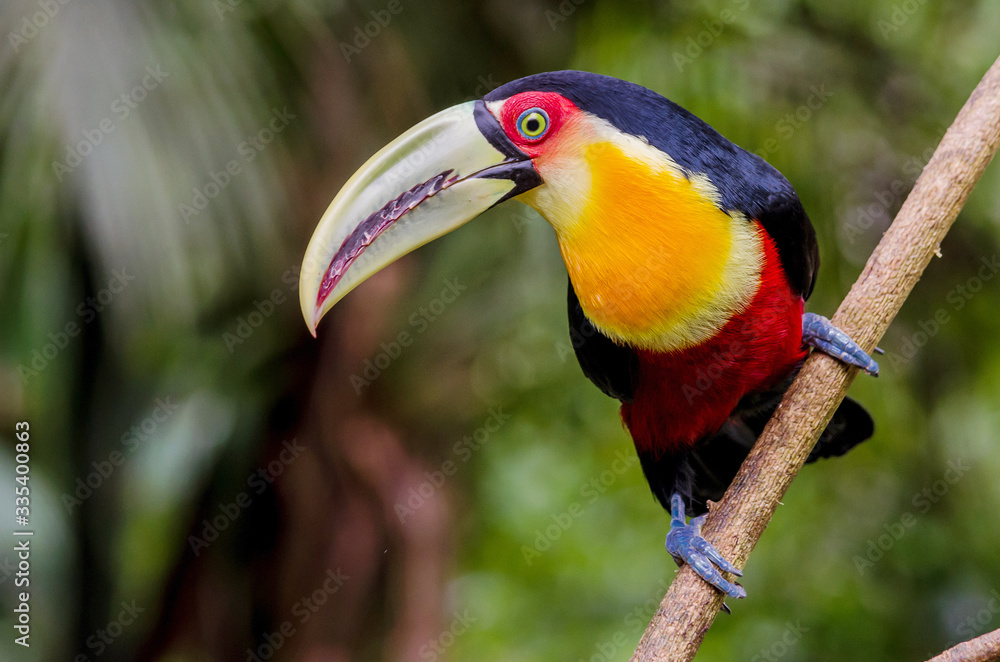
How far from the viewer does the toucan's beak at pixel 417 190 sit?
1.61 metres

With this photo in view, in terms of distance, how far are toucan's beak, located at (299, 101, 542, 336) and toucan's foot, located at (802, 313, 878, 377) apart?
27.8 inches

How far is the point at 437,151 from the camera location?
5.33 ft

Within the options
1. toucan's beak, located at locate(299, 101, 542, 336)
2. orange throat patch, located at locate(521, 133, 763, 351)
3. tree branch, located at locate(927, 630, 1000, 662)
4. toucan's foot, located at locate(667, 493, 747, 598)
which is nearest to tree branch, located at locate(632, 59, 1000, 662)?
toucan's foot, located at locate(667, 493, 747, 598)

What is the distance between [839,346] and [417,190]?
36.5 inches

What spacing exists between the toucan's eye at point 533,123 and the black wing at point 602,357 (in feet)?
1.19

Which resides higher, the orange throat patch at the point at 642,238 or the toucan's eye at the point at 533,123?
the toucan's eye at the point at 533,123

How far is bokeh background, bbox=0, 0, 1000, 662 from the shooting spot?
2596 millimetres

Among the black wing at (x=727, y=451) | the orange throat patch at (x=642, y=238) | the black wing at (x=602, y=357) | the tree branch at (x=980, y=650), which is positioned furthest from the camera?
the black wing at (x=727, y=451)

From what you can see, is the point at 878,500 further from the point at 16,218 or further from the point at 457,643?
the point at 16,218

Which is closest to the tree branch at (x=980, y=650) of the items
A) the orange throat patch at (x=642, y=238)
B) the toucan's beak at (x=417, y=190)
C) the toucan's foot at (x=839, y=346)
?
the toucan's foot at (x=839, y=346)

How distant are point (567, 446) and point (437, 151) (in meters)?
1.87

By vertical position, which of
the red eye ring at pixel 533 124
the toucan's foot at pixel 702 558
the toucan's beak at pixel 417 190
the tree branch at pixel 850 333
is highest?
the red eye ring at pixel 533 124

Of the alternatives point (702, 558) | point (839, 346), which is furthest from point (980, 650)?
point (839, 346)

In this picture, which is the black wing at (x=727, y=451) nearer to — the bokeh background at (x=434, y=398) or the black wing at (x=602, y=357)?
the black wing at (x=602, y=357)
